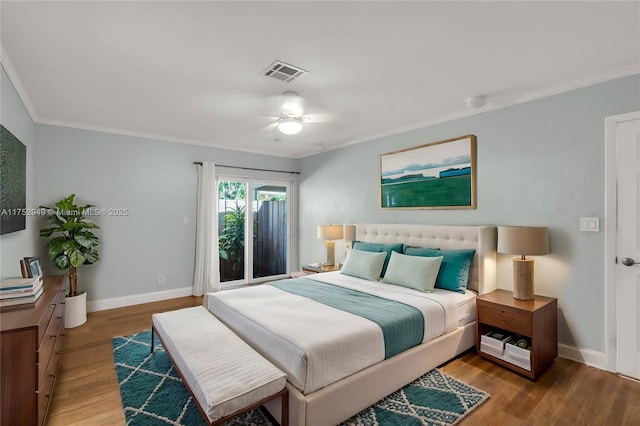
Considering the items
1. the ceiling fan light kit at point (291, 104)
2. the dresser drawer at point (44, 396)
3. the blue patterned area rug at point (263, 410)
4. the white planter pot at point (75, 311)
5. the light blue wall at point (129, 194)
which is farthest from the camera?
the light blue wall at point (129, 194)

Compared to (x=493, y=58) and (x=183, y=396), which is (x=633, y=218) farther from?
(x=183, y=396)

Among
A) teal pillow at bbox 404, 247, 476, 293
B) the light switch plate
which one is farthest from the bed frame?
the light switch plate

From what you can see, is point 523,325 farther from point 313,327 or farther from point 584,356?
point 313,327

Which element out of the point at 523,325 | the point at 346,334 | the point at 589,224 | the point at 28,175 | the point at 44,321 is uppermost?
the point at 28,175

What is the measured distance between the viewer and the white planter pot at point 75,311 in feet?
11.8

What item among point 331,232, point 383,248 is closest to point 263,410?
point 383,248

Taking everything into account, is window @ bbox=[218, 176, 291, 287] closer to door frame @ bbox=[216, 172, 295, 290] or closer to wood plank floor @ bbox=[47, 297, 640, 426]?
door frame @ bbox=[216, 172, 295, 290]

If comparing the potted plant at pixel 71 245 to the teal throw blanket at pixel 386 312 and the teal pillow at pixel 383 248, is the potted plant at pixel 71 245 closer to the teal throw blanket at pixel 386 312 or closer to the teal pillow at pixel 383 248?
the teal throw blanket at pixel 386 312

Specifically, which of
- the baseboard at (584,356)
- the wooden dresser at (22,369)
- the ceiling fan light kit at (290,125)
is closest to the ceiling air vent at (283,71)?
the ceiling fan light kit at (290,125)

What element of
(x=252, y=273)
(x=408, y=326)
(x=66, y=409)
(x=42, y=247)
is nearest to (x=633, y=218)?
(x=408, y=326)

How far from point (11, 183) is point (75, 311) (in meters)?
1.89

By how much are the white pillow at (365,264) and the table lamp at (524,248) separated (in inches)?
51.4

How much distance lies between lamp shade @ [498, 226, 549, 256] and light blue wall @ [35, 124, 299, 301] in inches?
170

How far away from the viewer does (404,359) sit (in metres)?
2.32
